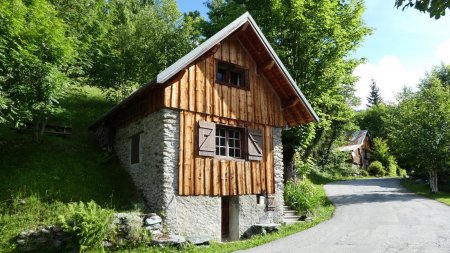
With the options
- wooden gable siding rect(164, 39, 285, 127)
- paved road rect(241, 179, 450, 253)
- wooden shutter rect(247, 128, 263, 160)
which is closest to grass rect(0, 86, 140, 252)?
wooden gable siding rect(164, 39, 285, 127)

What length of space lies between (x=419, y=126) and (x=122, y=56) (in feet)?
73.1

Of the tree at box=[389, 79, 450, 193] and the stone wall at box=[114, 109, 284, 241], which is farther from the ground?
the tree at box=[389, 79, 450, 193]

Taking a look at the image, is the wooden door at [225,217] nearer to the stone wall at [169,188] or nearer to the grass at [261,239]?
the stone wall at [169,188]

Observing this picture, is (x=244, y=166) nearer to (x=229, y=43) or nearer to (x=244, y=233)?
(x=244, y=233)

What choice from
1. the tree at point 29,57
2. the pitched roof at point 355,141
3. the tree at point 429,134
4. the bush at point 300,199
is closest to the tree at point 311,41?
the bush at point 300,199

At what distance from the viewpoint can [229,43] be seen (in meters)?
14.6

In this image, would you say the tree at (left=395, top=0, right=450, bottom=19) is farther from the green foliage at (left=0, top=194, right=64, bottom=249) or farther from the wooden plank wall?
the green foliage at (left=0, top=194, right=64, bottom=249)

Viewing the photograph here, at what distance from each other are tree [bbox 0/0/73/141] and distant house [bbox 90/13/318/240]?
2.89 meters

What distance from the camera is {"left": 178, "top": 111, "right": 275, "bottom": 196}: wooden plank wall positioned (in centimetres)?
1216

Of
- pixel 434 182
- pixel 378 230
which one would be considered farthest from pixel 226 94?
pixel 434 182

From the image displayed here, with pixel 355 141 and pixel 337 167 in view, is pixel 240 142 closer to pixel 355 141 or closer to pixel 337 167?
pixel 337 167

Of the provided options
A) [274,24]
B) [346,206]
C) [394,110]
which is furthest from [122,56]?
[394,110]

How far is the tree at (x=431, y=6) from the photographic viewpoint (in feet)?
16.3

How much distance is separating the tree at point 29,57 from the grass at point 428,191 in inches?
844
